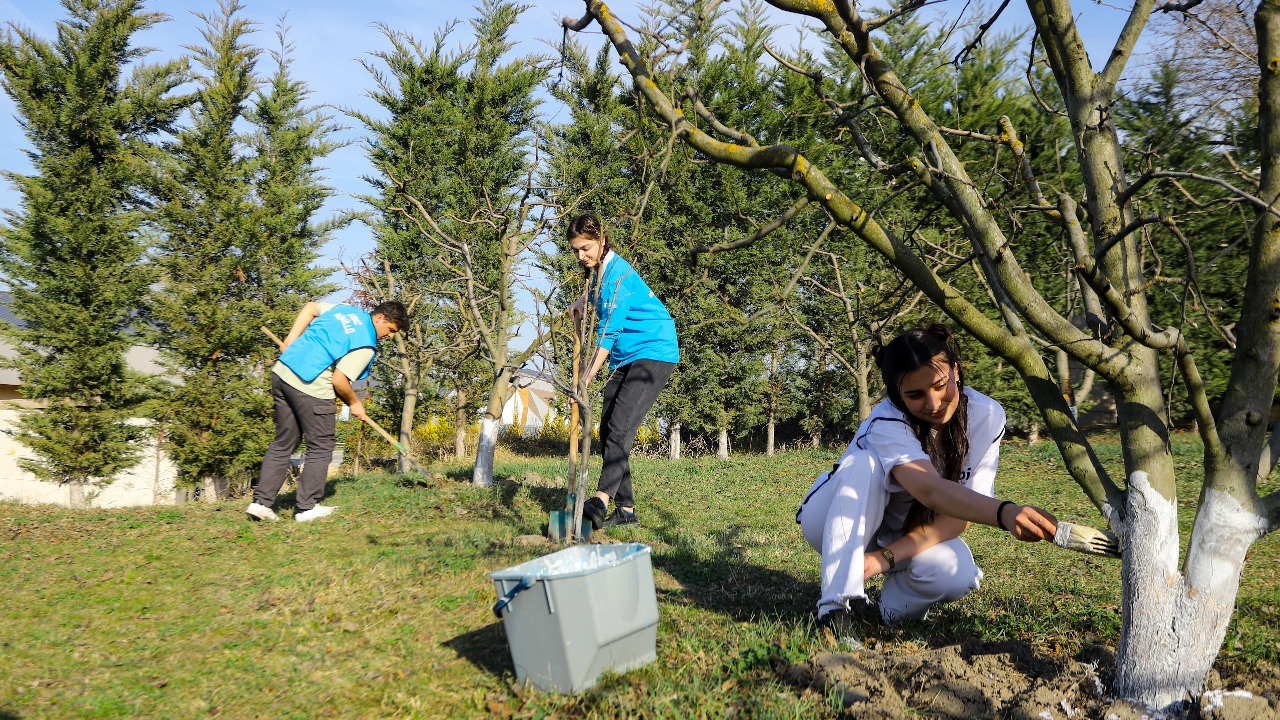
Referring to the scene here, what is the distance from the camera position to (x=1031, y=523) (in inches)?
91.9

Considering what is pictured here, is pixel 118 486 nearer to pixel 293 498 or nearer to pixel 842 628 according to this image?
pixel 293 498

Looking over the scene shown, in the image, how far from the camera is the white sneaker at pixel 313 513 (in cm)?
578

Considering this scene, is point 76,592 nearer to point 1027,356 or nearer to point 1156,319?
point 1027,356

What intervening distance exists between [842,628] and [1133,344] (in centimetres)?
135

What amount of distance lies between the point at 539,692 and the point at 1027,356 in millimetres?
1842

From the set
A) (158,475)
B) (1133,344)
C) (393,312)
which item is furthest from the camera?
(158,475)

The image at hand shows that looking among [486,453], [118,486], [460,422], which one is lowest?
[118,486]

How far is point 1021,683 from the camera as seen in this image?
2512 millimetres

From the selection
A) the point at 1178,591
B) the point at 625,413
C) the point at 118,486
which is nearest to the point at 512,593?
the point at 1178,591

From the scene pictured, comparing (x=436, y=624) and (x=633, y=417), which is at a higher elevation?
(x=633, y=417)

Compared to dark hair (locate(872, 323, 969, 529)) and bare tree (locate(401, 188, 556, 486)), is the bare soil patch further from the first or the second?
bare tree (locate(401, 188, 556, 486))

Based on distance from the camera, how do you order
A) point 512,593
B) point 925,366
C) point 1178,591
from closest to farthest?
point 1178,591
point 512,593
point 925,366

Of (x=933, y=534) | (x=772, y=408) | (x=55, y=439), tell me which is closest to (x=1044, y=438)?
(x=772, y=408)

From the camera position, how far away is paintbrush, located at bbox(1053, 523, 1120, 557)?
2.31m
